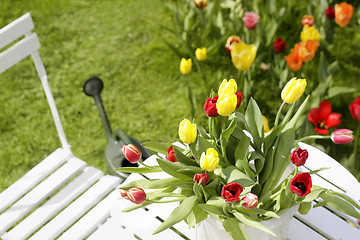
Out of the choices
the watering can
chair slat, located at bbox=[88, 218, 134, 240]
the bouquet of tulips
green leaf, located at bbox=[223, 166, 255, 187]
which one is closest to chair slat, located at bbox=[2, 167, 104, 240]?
the watering can

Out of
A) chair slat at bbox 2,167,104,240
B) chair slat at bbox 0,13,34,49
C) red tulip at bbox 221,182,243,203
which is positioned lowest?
chair slat at bbox 2,167,104,240

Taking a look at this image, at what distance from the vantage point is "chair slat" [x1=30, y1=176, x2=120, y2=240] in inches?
67.2

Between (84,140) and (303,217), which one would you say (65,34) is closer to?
(84,140)

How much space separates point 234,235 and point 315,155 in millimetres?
635

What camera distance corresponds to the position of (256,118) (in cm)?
119

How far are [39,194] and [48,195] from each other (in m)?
0.04

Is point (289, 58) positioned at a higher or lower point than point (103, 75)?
lower

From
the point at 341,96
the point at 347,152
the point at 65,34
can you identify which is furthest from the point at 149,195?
the point at 65,34

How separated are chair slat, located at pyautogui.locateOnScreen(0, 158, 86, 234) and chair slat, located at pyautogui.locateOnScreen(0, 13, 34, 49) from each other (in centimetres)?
56

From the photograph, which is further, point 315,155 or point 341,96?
point 341,96

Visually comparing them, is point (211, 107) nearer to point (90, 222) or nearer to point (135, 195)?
point (135, 195)

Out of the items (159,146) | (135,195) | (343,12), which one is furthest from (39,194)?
(343,12)

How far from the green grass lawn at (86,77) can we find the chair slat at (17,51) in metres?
1.08

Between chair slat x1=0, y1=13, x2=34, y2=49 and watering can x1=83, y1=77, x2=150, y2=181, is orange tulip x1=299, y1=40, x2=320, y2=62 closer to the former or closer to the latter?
watering can x1=83, y1=77, x2=150, y2=181
